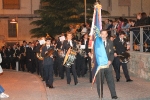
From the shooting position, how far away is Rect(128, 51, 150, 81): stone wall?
13.8m

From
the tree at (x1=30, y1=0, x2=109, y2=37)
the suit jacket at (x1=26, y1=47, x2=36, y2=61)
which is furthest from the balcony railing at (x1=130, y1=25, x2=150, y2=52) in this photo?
the tree at (x1=30, y1=0, x2=109, y2=37)

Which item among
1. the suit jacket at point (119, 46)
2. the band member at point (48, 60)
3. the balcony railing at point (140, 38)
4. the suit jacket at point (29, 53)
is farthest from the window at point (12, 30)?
the suit jacket at point (119, 46)

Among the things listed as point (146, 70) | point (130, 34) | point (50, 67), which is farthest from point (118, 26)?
point (50, 67)

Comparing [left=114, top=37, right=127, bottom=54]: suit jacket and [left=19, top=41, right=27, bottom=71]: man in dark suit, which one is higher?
[left=114, top=37, right=127, bottom=54]: suit jacket

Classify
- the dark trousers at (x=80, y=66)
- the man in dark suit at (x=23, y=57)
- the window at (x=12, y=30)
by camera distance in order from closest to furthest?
the dark trousers at (x=80, y=66)
the man in dark suit at (x=23, y=57)
the window at (x=12, y=30)

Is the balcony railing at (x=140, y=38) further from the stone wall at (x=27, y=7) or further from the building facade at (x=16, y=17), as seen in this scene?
the stone wall at (x=27, y=7)

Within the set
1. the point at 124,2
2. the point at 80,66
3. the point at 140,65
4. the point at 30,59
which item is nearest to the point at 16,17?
the point at 124,2

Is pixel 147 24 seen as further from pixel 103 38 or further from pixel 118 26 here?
pixel 103 38

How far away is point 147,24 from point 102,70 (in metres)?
5.52

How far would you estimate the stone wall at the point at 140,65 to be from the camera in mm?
13832

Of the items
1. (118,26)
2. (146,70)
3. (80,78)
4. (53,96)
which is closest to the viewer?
(53,96)

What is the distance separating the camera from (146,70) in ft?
45.8

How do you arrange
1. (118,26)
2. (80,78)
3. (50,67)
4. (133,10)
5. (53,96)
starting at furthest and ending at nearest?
(133,10), (118,26), (80,78), (50,67), (53,96)

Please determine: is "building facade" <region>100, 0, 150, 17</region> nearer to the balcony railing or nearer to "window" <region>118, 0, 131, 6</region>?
"window" <region>118, 0, 131, 6</region>
